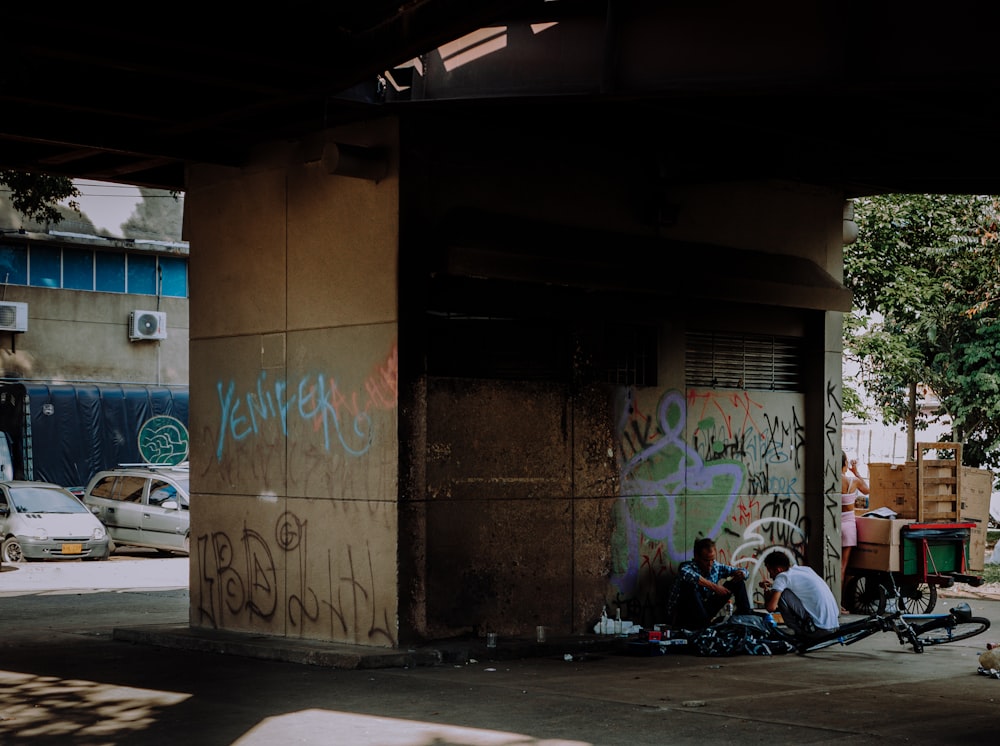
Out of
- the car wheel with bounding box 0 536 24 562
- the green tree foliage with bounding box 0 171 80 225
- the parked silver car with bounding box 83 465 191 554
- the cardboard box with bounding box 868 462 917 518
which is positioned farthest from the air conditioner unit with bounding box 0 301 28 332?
the cardboard box with bounding box 868 462 917 518

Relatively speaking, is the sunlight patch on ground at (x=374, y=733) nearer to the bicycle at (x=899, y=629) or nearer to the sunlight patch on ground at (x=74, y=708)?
the sunlight patch on ground at (x=74, y=708)

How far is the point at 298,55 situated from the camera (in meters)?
10.5

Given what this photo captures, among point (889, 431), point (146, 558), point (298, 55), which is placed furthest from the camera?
point (889, 431)

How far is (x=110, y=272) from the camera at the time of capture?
34.5m

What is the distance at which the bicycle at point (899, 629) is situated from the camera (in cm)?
1209

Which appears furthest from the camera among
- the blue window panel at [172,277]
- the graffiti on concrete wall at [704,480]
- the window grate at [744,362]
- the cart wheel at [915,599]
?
the blue window panel at [172,277]

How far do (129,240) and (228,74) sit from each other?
24628 millimetres

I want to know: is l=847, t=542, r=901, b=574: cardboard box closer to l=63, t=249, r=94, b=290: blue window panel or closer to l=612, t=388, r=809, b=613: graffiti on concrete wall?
l=612, t=388, r=809, b=613: graffiti on concrete wall

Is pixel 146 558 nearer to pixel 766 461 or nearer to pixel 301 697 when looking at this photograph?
pixel 766 461

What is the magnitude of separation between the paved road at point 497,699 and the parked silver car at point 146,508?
1258cm

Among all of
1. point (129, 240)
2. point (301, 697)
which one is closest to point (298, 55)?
point (301, 697)

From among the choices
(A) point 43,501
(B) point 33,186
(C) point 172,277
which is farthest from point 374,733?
(C) point 172,277

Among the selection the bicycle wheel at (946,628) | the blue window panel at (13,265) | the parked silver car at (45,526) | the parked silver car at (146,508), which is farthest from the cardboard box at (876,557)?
the blue window panel at (13,265)

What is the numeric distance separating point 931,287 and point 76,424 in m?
21.6
